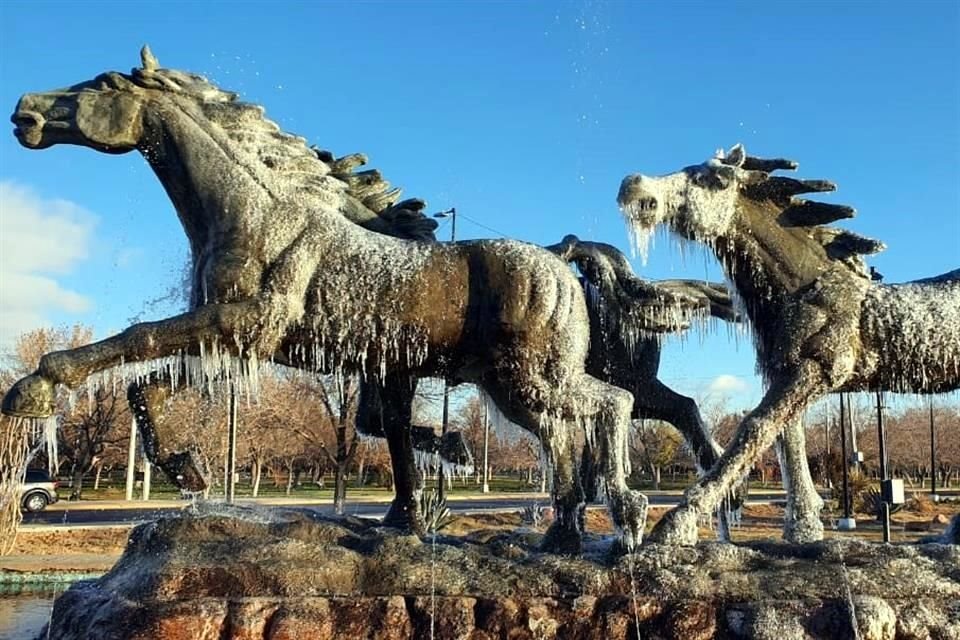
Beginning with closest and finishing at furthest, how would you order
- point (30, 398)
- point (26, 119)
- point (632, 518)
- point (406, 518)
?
1. point (30, 398)
2. point (632, 518)
3. point (26, 119)
4. point (406, 518)

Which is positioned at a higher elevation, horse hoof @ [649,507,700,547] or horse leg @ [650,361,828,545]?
horse leg @ [650,361,828,545]

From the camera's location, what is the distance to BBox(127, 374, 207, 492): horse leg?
6.07 meters

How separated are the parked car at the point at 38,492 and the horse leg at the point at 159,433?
64.7ft

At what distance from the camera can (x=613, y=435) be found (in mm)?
5816

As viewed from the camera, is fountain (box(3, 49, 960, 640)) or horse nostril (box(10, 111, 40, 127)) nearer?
fountain (box(3, 49, 960, 640))

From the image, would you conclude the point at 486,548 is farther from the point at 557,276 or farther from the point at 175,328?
the point at 175,328

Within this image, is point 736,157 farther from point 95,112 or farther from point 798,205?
point 95,112

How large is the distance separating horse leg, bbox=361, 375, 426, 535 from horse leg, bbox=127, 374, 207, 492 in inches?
58.6

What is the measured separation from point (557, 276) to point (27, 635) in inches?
221

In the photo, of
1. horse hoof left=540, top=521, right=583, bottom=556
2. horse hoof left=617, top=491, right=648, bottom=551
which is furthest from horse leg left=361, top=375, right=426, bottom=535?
horse hoof left=617, top=491, right=648, bottom=551

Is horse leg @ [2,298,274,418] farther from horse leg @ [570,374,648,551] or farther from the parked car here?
the parked car

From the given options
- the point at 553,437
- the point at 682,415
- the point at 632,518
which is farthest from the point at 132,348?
the point at 682,415

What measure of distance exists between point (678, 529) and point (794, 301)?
75.4 inches

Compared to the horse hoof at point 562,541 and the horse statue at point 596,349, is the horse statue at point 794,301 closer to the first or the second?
the horse hoof at point 562,541
